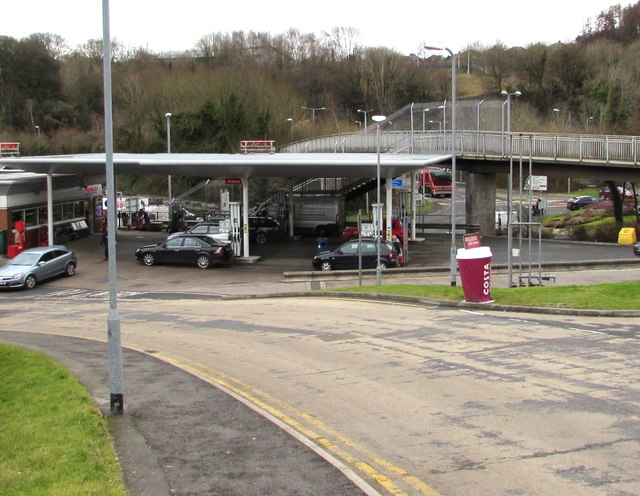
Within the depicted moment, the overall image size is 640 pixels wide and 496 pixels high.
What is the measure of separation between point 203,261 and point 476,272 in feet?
57.0

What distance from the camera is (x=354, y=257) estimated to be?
1298 inches

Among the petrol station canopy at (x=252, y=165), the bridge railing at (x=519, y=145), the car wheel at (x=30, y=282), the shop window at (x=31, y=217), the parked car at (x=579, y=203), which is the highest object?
the bridge railing at (x=519, y=145)

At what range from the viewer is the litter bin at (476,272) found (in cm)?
2052

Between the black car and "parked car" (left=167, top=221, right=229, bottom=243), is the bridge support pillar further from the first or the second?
"parked car" (left=167, top=221, right=229, bottom=243)

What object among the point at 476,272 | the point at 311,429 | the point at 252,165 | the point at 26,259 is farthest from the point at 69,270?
the point at 311,429

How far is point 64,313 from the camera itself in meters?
25.0

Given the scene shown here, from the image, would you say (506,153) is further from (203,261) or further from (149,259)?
(149,259)

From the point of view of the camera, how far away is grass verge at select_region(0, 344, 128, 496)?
7.95 m

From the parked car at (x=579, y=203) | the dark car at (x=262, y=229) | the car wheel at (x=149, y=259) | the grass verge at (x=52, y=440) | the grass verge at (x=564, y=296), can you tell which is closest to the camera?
the grass verge at (x=52, y=440)

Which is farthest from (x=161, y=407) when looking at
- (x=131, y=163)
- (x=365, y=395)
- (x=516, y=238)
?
(x=516, y=238)

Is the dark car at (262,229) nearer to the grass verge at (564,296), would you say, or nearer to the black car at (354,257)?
the black car at (354,257)

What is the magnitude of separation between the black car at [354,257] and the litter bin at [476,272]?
11469 millimetres

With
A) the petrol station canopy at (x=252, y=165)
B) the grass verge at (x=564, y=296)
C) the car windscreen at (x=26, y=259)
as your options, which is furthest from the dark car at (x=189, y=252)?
the grass verge at (x=564, y=296)

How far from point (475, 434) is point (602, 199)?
5879cm
